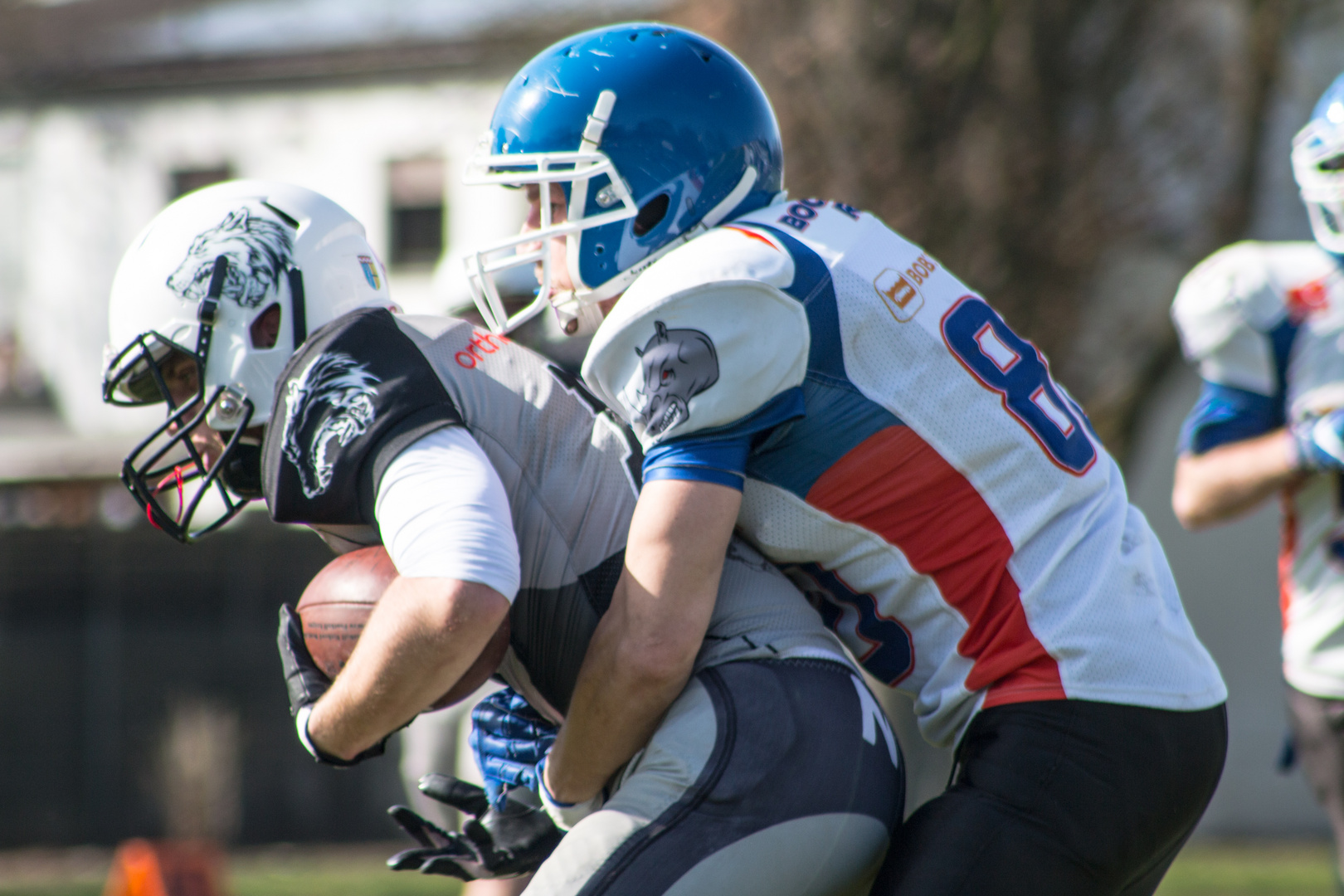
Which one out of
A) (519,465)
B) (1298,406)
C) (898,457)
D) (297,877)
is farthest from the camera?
(297,877)

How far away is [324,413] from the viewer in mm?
2107

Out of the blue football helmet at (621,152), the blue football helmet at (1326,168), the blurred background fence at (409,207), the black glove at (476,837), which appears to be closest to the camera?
the blue football helmet at (621,152)

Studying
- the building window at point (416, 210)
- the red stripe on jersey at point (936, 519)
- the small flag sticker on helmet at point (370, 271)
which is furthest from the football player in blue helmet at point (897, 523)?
the building window at point (416, 210)

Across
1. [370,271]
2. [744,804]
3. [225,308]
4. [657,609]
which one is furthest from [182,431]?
[744,804]

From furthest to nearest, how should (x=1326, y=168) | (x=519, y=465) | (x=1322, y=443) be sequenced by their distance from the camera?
(x=1326, y=168) → (x=1322, y=443) → (x=519, y=465)

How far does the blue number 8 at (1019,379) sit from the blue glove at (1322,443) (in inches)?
59.3

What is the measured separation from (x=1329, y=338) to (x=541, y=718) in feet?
7.68

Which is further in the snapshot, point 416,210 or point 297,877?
point 416,210

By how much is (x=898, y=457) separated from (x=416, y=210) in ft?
48.1

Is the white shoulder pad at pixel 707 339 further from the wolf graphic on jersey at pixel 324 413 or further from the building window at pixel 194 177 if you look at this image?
the building window at pixel 194 177

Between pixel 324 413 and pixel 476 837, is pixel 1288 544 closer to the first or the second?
pixel 476 837

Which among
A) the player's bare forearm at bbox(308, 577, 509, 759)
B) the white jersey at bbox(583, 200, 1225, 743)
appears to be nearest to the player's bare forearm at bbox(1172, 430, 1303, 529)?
the white jersey at bbox(583, 200, 1225, 743)

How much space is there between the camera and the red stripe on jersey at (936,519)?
2.09 metres

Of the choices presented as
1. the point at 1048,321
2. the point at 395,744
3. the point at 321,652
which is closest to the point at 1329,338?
the point at 321,652
